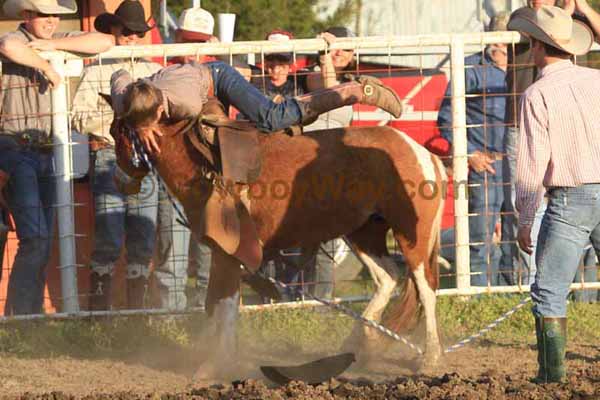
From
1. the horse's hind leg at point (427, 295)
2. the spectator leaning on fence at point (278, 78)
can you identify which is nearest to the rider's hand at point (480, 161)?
the spectator leaning on fence at point (278, 78)

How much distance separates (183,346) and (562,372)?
3219mm

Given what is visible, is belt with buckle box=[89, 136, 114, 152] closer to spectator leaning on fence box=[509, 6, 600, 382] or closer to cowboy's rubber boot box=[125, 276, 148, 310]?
cowboy's rubber boot box=[125, 276, 148, 310]

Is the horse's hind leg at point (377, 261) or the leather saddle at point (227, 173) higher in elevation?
the leather saddle at point (227, 173)

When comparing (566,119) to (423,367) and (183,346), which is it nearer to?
(423,367)

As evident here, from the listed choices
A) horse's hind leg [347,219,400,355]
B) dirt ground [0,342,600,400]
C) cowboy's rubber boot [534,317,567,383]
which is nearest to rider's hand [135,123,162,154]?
dirt ground [0,342,600,400]

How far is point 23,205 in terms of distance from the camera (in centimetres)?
860

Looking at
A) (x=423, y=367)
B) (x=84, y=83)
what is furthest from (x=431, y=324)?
(x=84, y=83)

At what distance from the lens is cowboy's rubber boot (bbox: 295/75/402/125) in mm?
7641

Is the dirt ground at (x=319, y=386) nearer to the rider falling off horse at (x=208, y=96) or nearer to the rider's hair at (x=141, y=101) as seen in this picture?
the rider falling off horse at (x=208, y=96)

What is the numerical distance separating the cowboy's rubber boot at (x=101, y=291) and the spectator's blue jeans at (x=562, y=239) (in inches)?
153

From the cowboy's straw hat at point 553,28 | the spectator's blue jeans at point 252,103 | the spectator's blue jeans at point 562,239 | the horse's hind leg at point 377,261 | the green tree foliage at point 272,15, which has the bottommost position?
the horse's hind leg at point 377,261

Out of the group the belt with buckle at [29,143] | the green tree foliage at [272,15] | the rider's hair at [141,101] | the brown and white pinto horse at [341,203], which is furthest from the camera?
the green tree foliage at [272,15]

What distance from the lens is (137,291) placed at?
29.7 ft

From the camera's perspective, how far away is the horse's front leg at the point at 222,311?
7.33 meters
